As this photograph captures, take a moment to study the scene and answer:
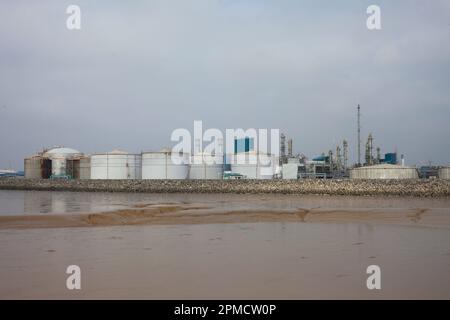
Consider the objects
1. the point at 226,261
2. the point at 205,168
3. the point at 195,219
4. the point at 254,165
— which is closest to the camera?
the point at 226,261

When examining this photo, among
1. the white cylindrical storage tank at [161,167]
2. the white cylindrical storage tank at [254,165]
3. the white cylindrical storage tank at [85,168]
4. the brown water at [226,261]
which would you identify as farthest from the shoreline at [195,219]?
the white cylindrical storage tank at [85,168]

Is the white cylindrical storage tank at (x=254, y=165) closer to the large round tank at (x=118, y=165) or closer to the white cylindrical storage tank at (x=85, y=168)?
the large round tank at (x=118, y=165)

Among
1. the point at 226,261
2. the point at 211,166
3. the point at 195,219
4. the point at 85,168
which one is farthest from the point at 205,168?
the point at 226,261

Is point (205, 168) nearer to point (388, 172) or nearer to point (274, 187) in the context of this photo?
point (274, 187)

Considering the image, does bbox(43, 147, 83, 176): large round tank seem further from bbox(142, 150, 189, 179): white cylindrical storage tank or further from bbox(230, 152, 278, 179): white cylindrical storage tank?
bbox(230, 152, 278, 179): white cylindrical storage tank

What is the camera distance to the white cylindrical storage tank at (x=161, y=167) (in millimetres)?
56375

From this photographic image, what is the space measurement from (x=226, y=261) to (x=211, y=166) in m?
52.9

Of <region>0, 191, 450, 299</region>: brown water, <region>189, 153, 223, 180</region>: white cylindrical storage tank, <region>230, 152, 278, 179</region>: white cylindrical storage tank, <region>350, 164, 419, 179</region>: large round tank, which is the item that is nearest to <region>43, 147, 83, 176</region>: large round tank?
<region>189, 153, 223, 180</region>: white cylindrical storage tank

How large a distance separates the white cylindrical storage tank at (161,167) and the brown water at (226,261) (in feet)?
144

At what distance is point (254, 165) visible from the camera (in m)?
62.1

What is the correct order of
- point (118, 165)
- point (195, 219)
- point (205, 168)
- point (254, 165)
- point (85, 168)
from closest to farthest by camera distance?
point (195, 219) → point (118, 165) → point (205, 168) → point (254, 165) → point (85, 168)
